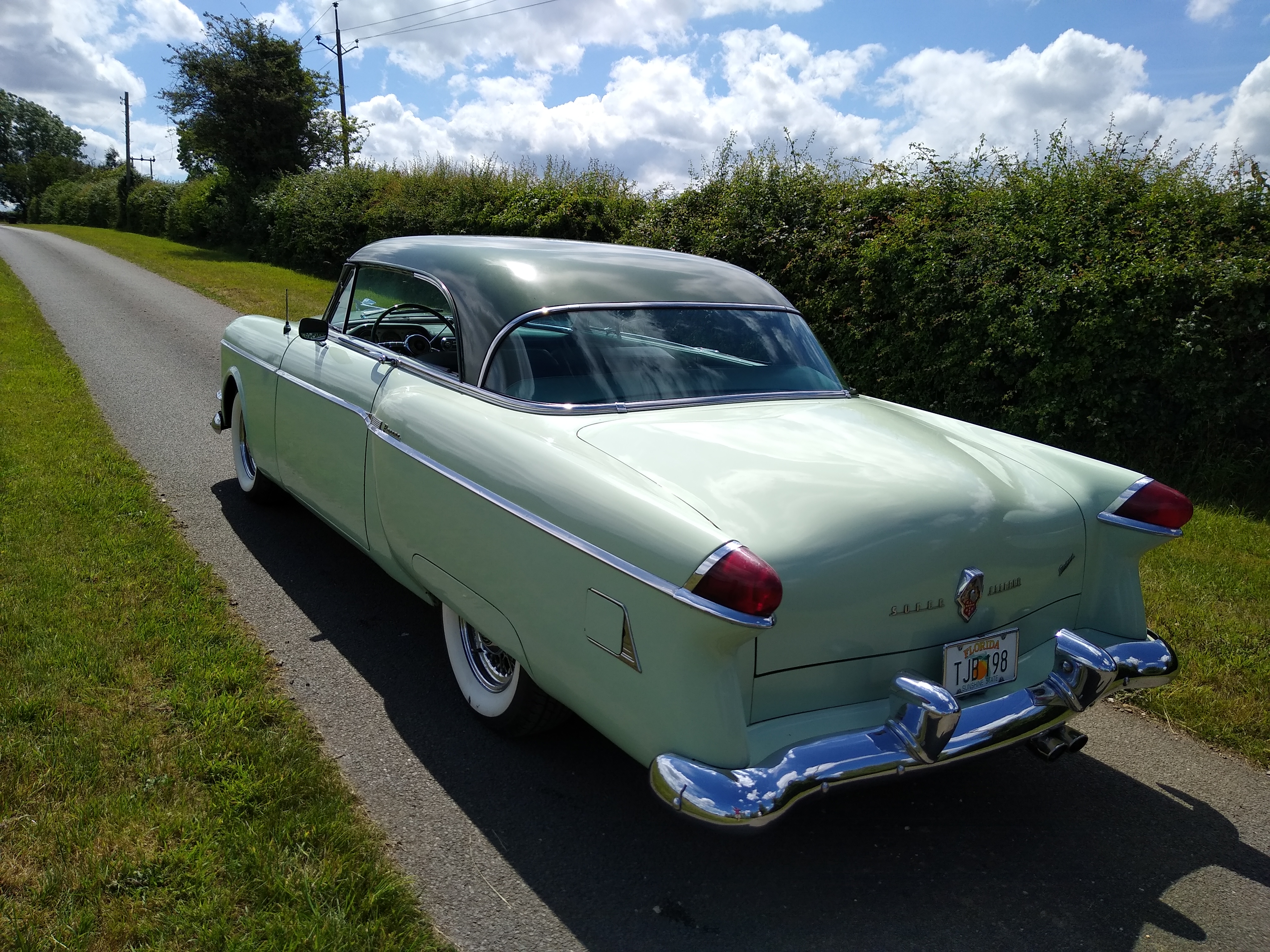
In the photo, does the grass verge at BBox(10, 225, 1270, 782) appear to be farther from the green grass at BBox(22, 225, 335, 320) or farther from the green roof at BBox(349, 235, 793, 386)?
the green grass at BBox(22, 225, 335, 320)

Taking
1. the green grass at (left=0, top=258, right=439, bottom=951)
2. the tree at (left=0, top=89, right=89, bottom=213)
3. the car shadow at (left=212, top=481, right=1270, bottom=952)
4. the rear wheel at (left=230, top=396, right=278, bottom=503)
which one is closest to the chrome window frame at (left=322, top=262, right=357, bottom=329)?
the rear wheel at (left=230, top=396, right=278, bottom=503)

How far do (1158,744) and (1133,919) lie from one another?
1168mm

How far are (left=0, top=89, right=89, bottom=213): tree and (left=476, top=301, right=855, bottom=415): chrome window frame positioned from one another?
9725 cm

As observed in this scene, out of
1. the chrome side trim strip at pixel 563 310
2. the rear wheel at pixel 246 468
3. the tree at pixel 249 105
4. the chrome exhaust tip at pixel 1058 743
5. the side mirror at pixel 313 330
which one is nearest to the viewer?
the chrome exhaust tip at pixel 1058 743

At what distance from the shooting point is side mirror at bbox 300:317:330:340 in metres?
4.28

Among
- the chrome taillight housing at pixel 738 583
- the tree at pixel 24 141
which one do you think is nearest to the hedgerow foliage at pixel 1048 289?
the chrome taillight housing at pixel 738 583

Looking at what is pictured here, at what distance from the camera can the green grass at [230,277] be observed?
14.8m

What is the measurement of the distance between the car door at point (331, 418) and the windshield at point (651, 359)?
0.76m

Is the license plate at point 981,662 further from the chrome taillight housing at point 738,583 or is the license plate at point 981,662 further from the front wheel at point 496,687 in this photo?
the front wheel at point 496,687

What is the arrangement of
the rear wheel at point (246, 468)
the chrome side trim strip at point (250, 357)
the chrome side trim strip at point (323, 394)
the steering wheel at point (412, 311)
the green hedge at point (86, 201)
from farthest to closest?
the green hedge at point (86, 201)
the rear wheel at point (246, 468)
the chrome side trim strip at point (250, 357)
the steering wheel at point (412, 311)
the chrome side trim strip at point (323, 394)

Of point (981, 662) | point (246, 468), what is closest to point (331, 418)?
point (246, 468)

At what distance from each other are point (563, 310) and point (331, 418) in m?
1.24

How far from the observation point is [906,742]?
88.5 inches

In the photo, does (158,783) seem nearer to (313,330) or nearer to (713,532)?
(713,532)
